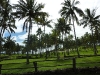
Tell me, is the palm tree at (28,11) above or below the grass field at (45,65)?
above

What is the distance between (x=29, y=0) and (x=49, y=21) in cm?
1785

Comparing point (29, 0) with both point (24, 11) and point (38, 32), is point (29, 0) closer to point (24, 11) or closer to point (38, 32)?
point (24, 11)

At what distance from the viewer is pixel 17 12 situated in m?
31.6

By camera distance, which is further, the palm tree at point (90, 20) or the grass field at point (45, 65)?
the palm tree at point (90, 20)

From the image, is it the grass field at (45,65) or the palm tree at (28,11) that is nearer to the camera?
the grass field at (45,65)

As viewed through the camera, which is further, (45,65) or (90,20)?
(90,20)

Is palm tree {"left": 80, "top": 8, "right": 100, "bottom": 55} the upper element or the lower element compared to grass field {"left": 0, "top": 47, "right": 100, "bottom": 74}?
upper

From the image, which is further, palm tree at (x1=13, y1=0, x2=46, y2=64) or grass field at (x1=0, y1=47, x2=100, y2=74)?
palm tree at (x1=13, y1=0, x2=46, y2=64)

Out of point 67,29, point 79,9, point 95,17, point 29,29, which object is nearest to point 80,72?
point 29,29

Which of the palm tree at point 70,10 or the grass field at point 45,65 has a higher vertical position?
the palm tree at point 70,10

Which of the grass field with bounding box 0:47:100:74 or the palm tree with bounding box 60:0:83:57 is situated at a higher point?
the palm tree with bounding box 60:0:83:57

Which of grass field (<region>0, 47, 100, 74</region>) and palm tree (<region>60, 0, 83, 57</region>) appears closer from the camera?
grass field (<region>0, 47, 100, 74</region>)

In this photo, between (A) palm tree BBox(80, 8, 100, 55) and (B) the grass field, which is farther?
(A) palm tree BBox(80, 8, 100, 55)

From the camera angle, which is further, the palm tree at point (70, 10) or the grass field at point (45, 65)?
the palm tree at point (70, 10)
